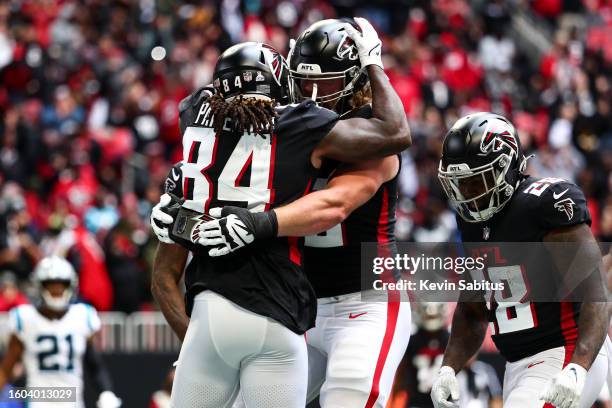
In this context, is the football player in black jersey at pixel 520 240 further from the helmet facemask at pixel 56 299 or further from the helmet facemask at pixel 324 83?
the helmet facemask at pixel 56 299

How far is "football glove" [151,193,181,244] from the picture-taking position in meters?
4.62

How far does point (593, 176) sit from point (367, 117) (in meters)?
9.01

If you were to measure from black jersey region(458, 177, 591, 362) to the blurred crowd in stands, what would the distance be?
21.9 feet

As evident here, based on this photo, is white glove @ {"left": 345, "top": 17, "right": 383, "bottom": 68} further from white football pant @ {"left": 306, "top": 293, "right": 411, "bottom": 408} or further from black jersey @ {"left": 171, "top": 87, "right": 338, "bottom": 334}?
white football pant @ {"left": 306, "top": 293, "right": 411, "bottom": 408}

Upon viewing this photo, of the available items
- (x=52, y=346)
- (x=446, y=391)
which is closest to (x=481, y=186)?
(x=446, y=391)

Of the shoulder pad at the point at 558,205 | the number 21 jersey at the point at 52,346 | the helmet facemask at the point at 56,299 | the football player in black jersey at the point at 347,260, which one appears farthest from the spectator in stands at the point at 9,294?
the shoulder pad at the point at 558,205

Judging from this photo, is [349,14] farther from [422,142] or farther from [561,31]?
[422,142]

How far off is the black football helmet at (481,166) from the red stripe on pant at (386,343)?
488mm

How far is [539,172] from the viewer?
1380 cm

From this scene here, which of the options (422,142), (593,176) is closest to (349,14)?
(422,142)

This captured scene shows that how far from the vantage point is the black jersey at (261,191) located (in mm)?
4500

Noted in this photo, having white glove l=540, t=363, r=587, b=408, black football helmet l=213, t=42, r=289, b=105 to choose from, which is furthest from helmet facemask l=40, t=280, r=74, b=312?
white glove l=540, t=363, r=587, b=408

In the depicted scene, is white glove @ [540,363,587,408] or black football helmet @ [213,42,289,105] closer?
white glove @ [540,363,587,408]

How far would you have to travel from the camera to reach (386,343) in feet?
16.5
